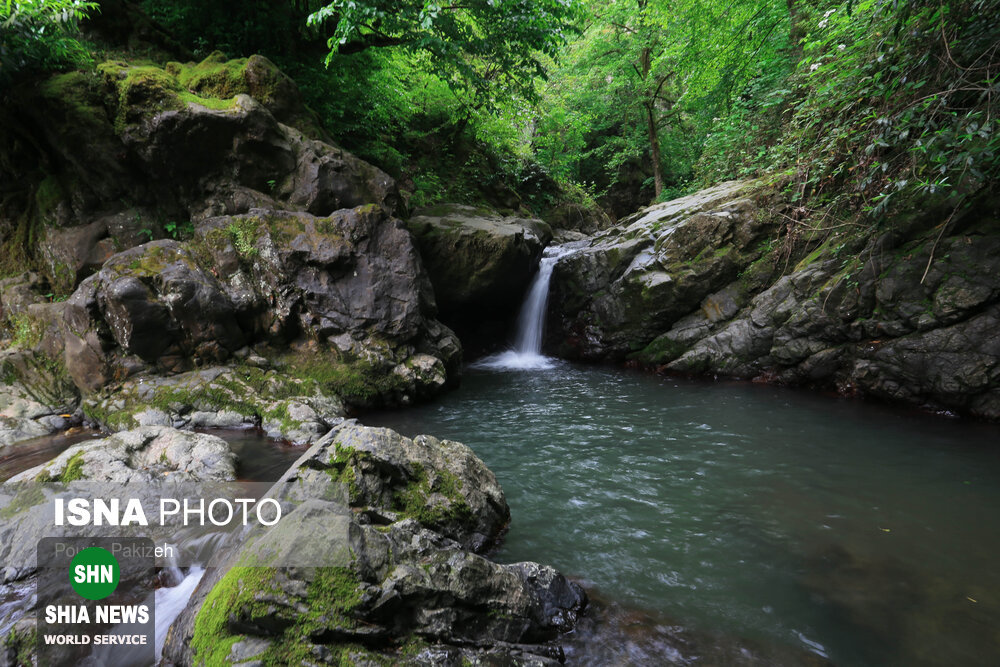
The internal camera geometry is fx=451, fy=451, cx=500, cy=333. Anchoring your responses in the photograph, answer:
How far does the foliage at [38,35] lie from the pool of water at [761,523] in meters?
7.96

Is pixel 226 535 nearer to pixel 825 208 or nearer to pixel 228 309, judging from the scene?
pixel 228 309

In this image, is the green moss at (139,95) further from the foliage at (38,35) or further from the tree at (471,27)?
the tree at (471,27)

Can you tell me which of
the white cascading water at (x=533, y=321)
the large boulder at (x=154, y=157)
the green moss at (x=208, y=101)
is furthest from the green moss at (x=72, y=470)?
the white cascading water at (x=533, y=321)

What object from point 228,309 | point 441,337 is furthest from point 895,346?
point 228,309

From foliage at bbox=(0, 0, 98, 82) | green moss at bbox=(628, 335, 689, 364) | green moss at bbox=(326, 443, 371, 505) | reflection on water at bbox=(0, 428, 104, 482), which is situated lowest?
reflection on water at bbox=(0, 428, 104, 482)

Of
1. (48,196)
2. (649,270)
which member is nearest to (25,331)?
(48,196)

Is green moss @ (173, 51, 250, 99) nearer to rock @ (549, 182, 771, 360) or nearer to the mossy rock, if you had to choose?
the mossy rock

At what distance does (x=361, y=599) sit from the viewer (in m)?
2.52

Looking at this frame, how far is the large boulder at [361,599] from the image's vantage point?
238 centimetres

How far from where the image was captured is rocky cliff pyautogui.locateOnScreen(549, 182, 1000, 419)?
670 centimetres

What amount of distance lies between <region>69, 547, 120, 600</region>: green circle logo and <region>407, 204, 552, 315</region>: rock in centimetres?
855

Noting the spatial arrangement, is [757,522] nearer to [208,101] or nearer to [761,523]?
[761,523]

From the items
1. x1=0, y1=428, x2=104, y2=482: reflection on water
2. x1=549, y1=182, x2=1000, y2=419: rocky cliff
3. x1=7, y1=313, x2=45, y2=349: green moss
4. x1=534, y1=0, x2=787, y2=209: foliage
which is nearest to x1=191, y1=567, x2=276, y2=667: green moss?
x1=0, y1=428, x2=104, y2=482: reflection on water

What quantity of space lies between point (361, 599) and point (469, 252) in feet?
31.3
